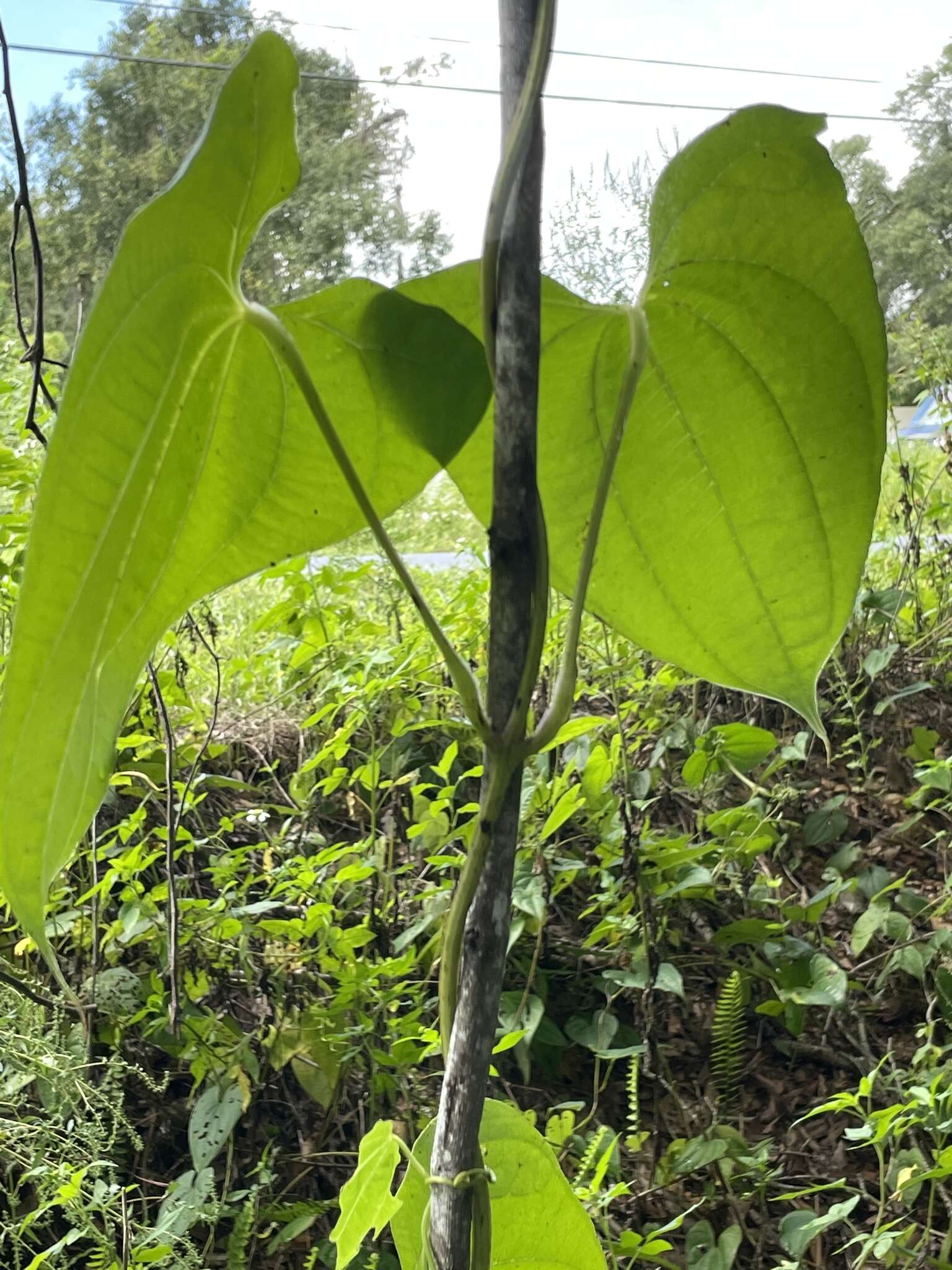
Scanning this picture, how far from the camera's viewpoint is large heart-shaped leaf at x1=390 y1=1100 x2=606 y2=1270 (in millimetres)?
313

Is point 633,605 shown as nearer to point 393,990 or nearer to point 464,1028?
point 464,1028

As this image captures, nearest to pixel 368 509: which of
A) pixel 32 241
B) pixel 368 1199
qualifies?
pixel 368 1199

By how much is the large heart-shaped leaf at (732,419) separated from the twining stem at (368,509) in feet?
0.19

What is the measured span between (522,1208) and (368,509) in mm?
232

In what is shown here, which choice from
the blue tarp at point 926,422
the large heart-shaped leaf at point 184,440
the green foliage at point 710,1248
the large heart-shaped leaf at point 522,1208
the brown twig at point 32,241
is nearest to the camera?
the large heart-shaped leaf at point 184,440

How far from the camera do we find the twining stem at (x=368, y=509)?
226 mm

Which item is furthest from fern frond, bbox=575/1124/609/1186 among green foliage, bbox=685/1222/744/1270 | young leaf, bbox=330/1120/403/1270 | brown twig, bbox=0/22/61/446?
brown twig, bbox=0/22/61/446

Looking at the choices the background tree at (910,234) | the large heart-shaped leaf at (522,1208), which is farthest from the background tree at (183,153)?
the large heart-shaped leaf at (522,1208)

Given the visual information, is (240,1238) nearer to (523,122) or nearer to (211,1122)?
(211,1122)

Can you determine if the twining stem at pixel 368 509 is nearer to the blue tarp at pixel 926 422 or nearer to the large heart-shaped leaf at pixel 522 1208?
the large heart-shaped leaf at pixel 522 1208

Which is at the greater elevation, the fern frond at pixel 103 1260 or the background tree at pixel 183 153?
the background tree at pixel 183 153

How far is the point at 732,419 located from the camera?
12.3 inches

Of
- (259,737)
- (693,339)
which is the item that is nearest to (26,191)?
(693,339)

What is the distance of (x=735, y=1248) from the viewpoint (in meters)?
0.65
